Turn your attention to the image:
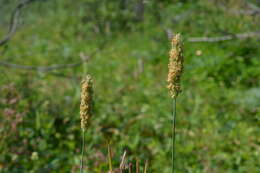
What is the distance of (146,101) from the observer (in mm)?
3680

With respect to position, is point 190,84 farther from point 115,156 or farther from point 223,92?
point 115,156

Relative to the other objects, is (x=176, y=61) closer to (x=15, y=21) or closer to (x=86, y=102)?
(x=86, y=102)

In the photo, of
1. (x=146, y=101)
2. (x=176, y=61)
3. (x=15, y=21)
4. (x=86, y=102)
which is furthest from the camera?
(x=146, y=101)

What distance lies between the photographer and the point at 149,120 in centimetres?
320

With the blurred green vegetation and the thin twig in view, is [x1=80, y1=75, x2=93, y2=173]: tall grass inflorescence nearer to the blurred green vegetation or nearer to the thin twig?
the blurred green vegetation

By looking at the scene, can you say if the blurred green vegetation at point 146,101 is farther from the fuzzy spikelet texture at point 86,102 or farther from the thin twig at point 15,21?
the fuzzy spikelet texture at point 86,102

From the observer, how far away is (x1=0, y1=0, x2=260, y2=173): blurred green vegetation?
2646 mm

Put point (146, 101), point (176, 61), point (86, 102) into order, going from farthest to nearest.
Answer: point (146, 101) < point (86, 102) < point (176, 61)

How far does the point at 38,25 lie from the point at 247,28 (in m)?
4.92

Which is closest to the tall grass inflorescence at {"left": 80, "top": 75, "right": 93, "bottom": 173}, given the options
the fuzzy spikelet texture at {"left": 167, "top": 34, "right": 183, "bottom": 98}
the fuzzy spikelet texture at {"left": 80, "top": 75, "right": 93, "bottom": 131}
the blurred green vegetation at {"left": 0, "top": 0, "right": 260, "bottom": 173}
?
the fuzzy spikelet texture at {"left": 80, "top": 75, "right": 93, "bottom": 131}

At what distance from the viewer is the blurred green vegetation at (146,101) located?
265cm

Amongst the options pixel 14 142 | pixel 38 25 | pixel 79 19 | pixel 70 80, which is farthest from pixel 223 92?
pixel 38 25

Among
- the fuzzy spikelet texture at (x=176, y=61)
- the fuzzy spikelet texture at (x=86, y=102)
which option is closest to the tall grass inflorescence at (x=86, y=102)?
the fuzzy spikelet texture at (x=86, y=102)

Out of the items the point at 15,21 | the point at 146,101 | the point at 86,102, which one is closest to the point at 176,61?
the point at 86,102
